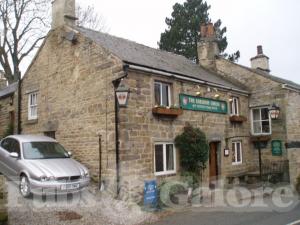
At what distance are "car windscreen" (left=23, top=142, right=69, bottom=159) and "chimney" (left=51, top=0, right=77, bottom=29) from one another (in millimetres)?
5966

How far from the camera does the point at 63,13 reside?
15844 millimetres

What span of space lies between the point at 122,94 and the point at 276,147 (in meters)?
11.0

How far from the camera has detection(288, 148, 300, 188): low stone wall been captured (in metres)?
16.8

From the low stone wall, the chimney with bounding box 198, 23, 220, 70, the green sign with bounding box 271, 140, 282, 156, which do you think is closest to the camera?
the low stone wall

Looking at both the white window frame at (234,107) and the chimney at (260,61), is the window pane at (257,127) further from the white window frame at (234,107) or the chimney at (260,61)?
the chimney at (260,61)

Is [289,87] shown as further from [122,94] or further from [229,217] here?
[122,94]

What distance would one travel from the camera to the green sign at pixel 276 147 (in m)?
19.0

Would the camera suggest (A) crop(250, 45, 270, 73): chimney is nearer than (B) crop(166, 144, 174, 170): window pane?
No

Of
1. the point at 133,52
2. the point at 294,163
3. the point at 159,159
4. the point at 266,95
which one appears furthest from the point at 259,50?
the point at 159,159

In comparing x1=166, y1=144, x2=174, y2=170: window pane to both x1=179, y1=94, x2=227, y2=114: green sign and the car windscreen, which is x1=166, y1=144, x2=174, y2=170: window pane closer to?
x1=179, y1=94, x2=227, y2=114: green sign

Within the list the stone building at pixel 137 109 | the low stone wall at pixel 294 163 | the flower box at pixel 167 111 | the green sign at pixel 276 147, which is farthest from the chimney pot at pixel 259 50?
the flower box at pixel 167 111

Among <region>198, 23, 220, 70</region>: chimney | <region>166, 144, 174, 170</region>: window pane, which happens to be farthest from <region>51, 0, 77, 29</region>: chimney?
<region>198, 23, 220, 70</region>: chimney

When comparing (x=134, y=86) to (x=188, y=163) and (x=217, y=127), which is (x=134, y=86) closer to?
(x=188, y=163)

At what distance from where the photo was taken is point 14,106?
1872 cm
